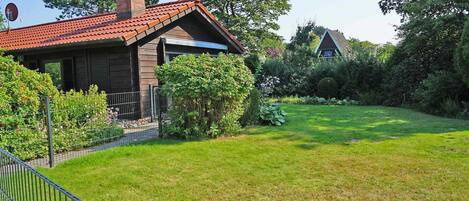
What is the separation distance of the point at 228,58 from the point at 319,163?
12.7 ft

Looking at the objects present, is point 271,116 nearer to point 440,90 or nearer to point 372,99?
point 440,90

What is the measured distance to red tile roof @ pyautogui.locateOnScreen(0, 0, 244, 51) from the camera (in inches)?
466

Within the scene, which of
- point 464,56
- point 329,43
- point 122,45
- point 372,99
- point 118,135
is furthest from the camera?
point 329,43

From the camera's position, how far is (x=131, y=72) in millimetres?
12016

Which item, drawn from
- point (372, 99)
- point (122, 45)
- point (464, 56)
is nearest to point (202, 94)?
point (122, 45)

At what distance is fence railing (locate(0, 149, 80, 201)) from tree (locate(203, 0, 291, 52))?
25831 millimetres

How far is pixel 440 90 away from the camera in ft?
42.4

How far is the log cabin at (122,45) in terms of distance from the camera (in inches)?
474

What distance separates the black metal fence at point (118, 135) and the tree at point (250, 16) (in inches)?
701

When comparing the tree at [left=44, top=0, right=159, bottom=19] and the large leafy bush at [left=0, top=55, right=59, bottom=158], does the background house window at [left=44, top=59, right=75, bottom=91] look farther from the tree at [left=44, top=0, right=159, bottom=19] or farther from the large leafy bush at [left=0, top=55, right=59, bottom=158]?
the tree at [left=44, top=0, right=159, bottom=19]

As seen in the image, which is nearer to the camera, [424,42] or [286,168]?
[286,168]

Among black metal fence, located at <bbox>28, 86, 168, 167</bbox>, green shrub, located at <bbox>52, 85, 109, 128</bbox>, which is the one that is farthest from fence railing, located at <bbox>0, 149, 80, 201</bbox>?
green shrub, located at <bbox>52, 85, 109, 128</bbox>

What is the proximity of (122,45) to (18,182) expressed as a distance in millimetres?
8691

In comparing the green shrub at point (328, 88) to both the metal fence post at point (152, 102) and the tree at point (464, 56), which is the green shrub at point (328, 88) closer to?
the tree at point (464, 56)
